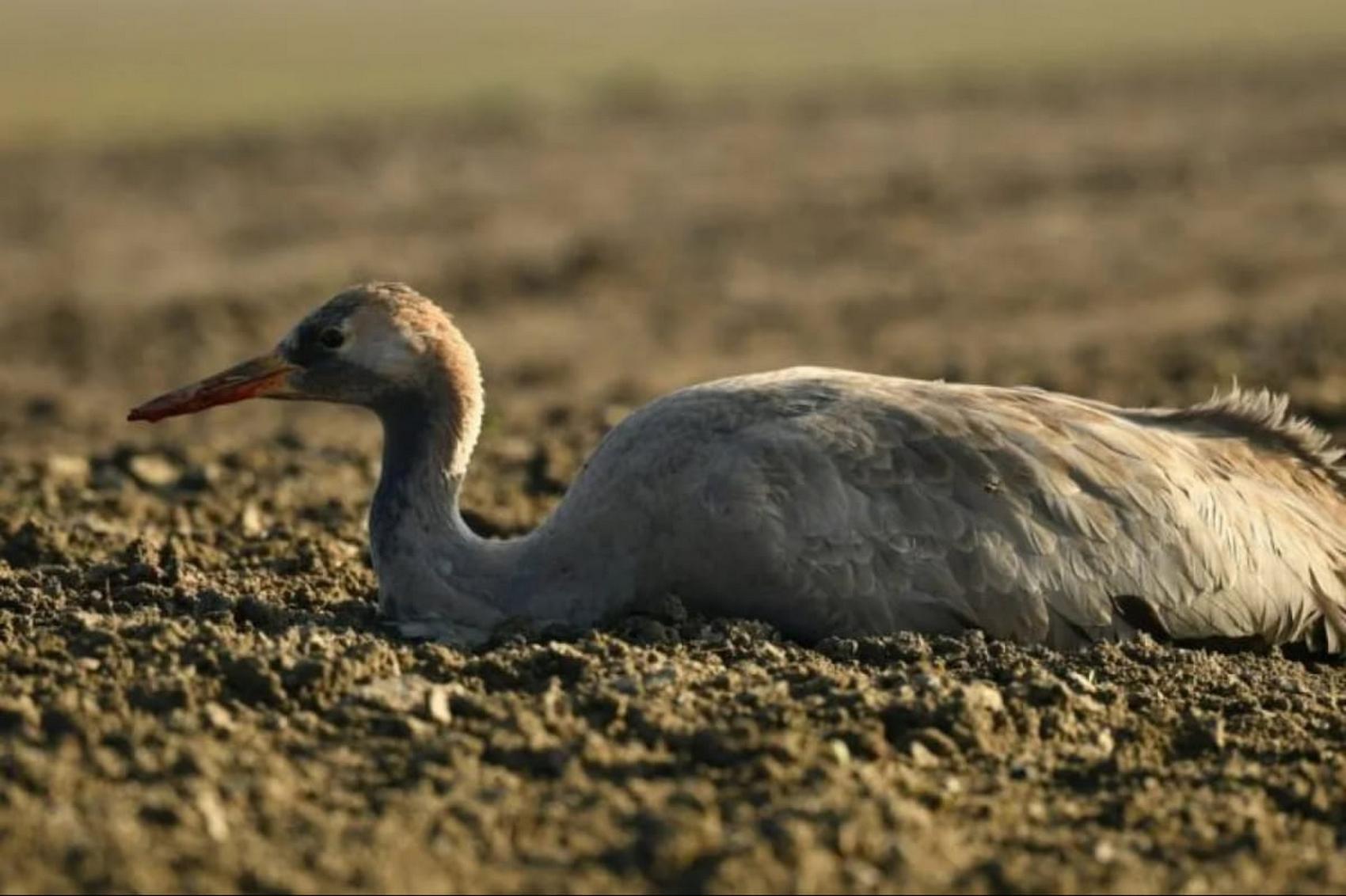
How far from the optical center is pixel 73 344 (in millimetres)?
18500

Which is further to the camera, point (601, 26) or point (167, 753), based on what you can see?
point (601, 26)

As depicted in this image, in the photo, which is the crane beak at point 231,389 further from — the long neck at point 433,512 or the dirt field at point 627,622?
the dirt field at point 627,622

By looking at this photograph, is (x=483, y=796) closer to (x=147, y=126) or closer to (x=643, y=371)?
(x=643, y=371)

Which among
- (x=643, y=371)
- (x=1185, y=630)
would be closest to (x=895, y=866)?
(x=1185, y=630)

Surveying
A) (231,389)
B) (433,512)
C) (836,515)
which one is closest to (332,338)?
(231,389)

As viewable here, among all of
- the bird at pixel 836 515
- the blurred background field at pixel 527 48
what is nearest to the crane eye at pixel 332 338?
the bird at pixel 836 515

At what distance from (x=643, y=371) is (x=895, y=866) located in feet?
36.6

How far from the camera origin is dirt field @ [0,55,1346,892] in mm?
5660

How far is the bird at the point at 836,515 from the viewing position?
7480mm

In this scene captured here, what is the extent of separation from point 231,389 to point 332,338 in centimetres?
40

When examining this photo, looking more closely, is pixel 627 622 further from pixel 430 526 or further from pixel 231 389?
pixel 231 389

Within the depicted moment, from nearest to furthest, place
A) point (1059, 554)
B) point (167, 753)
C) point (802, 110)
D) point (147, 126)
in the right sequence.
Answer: point (167, 753) < point (1059, 554) < point (802, 110) < point (147, 126)

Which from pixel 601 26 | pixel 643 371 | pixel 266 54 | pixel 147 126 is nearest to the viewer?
pixel 643 371

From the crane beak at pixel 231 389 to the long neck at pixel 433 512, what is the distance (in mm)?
380
